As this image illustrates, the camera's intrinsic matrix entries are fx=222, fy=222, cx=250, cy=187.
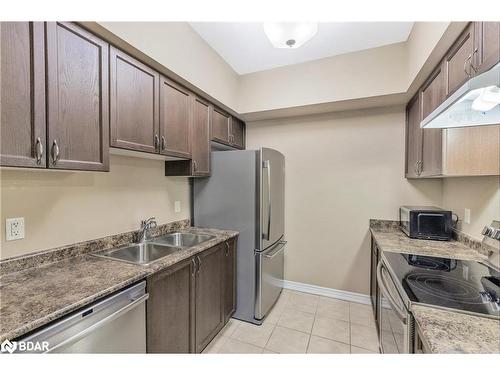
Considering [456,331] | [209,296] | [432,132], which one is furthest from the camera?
[209,296]

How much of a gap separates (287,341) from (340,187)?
5.63 ft

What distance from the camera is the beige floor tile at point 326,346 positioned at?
1.82 metres

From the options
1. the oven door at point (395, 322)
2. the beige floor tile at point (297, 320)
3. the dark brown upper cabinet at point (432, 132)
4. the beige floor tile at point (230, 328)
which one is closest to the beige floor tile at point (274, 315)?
the beige floor tile at point (297, 320)

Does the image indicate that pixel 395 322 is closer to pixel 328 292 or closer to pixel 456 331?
pixel 456 331

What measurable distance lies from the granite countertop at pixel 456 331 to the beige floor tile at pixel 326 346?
4.05 ft

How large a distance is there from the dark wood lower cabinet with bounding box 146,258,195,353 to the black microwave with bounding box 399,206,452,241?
1.94 meters

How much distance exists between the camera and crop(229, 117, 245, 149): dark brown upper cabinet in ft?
9.14

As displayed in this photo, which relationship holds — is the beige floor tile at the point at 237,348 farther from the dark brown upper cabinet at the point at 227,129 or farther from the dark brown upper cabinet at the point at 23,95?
the dark brown upper cabinet at the point at 227,129

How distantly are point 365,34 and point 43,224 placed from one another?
9.15 ft

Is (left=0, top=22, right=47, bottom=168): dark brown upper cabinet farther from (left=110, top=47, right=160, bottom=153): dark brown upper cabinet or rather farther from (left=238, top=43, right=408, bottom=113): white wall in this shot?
(left=238, top=43, right=408, bottom=113): white wall

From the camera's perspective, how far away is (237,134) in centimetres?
290

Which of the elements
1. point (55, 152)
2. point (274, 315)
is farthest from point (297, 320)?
point (55, 152)

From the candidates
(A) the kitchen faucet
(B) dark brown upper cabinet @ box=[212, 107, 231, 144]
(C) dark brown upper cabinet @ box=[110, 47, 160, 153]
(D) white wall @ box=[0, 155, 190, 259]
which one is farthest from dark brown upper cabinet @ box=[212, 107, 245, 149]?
(A) the kitchen faucet
